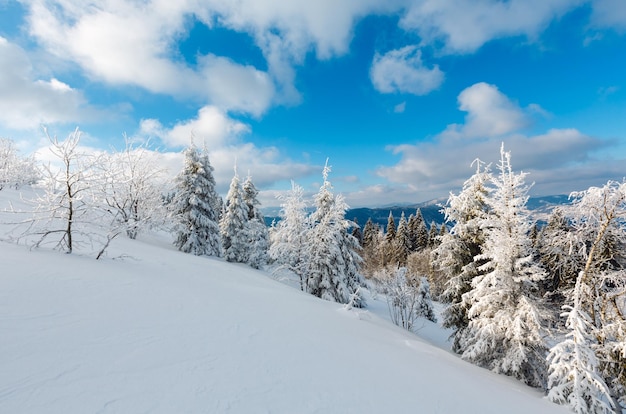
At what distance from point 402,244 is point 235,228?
118ft

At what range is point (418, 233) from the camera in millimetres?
56812

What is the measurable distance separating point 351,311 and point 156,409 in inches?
358

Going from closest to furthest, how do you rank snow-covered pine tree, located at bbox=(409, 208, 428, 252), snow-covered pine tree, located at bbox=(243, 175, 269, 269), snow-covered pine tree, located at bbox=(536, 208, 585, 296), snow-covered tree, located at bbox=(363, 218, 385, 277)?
1. snow-covered pine tree, located at bbox=(536, 208, 585, 296)
2. snow-covered pine tree, located at bbox=(243, 175, 269, 269)
3. snow-covered tree, located at bbox=(363, 218, 385, 277)
4. snow-covered pine tree, located at bbox=(409, 208, 428, 252)

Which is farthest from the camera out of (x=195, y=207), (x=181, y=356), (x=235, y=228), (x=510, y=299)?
(x=235, y=228)

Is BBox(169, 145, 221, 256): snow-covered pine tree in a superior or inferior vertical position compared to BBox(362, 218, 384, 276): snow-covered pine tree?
superior

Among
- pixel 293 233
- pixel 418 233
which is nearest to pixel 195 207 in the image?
pixel 293 233

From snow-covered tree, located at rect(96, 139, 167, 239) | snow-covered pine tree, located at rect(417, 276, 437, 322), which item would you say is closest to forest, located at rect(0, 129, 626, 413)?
snow-covered tree, located at rect(96, 139, 167, 239)

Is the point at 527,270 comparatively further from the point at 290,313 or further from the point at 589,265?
the point at 290,313

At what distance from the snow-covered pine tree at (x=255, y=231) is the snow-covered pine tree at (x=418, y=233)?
34.9 meters

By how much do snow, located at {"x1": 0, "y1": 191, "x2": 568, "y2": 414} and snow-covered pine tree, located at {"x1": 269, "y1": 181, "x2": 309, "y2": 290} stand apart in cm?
1196

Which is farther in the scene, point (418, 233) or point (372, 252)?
point (418, 233)

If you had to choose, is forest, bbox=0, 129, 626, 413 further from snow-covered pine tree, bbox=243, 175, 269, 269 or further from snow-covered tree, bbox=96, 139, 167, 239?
snow-covered pine tree, bbox=243, 175, 269, 269

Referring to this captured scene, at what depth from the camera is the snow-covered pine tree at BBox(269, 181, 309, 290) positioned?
20.7 meters

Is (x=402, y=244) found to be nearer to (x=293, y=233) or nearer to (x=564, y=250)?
(x=293, y=233)
